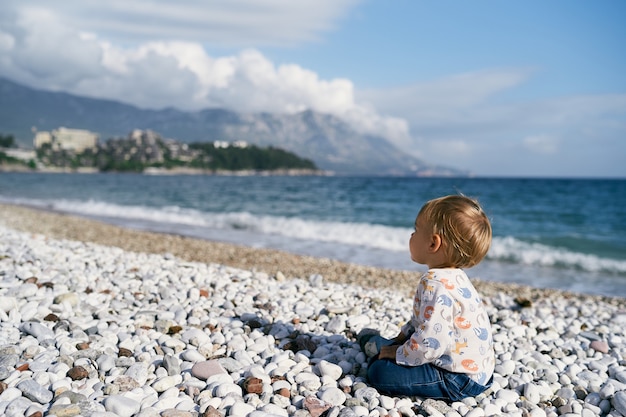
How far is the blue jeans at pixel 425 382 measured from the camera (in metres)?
2.88

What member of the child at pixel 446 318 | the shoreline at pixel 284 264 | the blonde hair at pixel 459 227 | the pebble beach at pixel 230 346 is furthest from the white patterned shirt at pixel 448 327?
the shoreline at pixel 284 264

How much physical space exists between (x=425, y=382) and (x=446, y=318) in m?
0.44

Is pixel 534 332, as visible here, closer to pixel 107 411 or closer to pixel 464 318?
pixel 464 318

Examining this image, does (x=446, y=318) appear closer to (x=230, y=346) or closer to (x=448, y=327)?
(x=448, y=327)

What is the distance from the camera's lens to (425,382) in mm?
2875

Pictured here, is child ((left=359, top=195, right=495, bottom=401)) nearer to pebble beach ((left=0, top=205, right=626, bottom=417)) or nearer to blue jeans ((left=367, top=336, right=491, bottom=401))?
blue jeans ((left=367, top=336, right=491, bottom=401))

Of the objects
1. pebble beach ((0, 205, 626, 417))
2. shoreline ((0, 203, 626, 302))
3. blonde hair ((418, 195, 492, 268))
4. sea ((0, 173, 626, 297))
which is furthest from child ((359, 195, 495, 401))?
sea ((0, 173, 626, 297))

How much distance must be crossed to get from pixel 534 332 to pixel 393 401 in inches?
92.4

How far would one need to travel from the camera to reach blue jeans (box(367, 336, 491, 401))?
9.45ft

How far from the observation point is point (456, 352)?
283cm

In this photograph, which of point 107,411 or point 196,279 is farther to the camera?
point 196,279

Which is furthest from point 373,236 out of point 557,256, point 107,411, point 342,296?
point 107,411

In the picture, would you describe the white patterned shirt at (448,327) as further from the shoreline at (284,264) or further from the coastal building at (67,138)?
the coastal building at (67,138)

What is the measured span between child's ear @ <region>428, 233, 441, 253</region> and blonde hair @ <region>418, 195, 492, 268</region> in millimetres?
22
